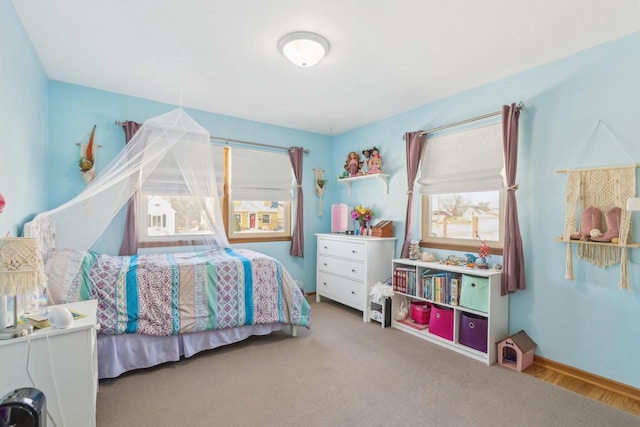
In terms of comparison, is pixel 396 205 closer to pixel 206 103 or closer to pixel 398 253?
pixel 398 253

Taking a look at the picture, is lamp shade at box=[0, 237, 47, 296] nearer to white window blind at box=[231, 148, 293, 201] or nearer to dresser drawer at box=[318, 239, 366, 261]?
white window blind at box=[231, 148, 293, 201]

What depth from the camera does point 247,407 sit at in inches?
84.2

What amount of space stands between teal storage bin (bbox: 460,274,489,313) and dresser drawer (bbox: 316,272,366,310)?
1.22 meters

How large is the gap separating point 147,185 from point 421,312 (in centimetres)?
324

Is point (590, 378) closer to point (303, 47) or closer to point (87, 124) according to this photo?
point (303, 47)

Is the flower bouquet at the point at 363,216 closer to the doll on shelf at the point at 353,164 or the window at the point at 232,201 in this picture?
the doll on shelf at the point at 353,164

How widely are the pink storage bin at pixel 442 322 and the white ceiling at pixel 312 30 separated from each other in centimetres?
230

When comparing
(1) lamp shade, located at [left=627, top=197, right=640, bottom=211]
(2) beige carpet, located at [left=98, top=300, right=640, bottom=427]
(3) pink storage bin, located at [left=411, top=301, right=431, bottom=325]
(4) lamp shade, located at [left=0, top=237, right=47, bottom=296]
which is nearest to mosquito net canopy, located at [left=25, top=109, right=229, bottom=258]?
(4) lamp shade, located at [left=0, top=237, right=47, bottom=296]

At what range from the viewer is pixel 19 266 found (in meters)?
1.58

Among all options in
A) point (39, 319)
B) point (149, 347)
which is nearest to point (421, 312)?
point (149, 347)

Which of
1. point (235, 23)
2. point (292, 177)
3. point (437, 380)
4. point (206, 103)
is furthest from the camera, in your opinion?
point (292, 177)

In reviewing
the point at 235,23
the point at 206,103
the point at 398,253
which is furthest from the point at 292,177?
the point at 235,23

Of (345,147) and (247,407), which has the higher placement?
(345,147)

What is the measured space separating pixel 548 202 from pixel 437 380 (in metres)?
1.78
